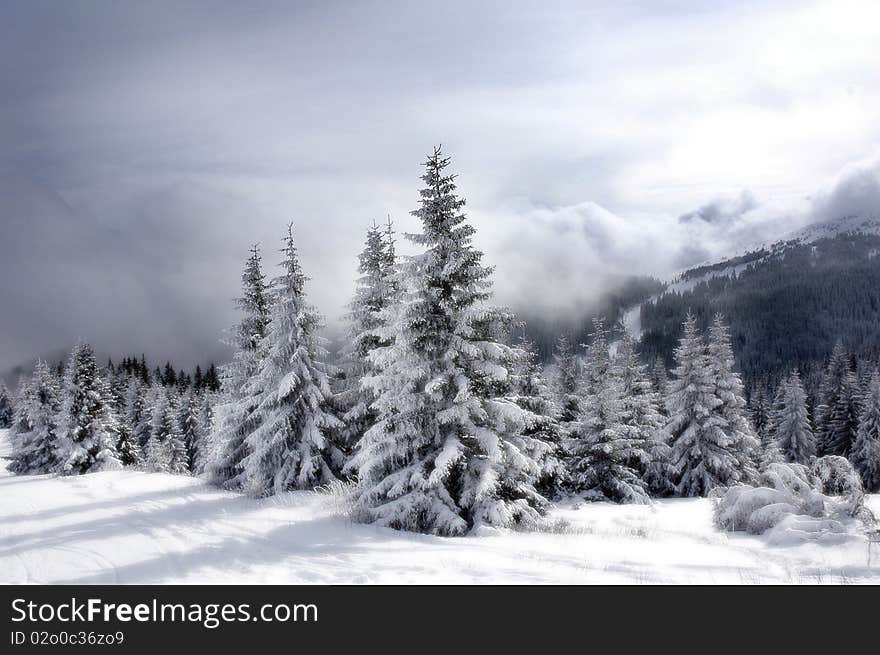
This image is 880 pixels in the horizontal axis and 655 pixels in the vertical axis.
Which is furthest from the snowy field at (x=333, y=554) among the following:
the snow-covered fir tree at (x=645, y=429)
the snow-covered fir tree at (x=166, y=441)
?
the snow-covered fir tree at (x=166, y=441)

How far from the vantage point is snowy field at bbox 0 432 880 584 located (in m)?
6.60

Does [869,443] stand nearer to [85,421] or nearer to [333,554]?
[333,554]

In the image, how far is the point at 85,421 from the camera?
34.9 m

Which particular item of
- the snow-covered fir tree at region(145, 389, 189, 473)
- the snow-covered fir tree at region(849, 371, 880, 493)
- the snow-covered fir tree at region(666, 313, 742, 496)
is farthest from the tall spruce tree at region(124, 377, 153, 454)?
the snow-covered fir tree at region(849, 371, 880, 493)

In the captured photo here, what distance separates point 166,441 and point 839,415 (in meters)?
71.0

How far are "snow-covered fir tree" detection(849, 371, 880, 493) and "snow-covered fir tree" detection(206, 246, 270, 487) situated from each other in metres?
49.0

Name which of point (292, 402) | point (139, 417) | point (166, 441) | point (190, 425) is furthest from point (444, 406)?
point (139, 417)

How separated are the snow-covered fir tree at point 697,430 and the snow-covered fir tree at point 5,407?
133036 mm

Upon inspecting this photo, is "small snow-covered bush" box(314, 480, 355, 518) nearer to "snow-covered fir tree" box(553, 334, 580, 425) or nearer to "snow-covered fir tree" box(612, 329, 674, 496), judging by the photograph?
"snow-covered fir tree" box(553, 334, 580, 425)

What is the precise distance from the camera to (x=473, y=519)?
1119 cm

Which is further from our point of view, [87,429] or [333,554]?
[87,429]

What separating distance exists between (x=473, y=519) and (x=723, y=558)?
511 cm

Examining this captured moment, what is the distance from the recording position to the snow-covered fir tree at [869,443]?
41.5 meters
